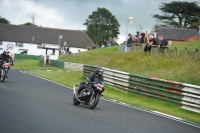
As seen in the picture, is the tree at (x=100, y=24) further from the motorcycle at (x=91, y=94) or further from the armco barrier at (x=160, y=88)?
the motorcycle at (x=91, y=94)

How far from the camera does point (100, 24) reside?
133 meters

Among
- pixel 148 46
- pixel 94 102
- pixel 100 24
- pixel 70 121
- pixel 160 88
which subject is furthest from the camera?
pixel 100 24

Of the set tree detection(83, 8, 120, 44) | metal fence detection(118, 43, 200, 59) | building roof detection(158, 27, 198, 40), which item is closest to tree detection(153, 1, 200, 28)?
building roof detection(158, 27, 198, 40)

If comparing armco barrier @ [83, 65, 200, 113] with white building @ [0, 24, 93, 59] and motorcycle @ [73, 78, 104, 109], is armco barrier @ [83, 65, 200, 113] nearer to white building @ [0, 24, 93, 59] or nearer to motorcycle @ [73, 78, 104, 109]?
motorcycle @ [73, 78, 104, 109]

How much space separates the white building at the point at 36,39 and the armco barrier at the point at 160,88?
88.1 meters

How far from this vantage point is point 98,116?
1541 centimetres

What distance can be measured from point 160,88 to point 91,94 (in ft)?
22.7

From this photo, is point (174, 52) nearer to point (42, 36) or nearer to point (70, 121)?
point (70, 121)

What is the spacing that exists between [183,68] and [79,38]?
92.3 metres

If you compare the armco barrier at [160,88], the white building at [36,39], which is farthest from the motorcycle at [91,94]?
the white building at [36,39]

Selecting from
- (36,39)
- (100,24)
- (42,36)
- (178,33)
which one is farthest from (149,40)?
(100,24)

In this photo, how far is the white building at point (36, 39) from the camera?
117250mm

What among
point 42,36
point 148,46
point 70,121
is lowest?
point 70,121

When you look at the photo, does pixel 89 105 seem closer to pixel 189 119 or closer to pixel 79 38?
pixel 189 119
